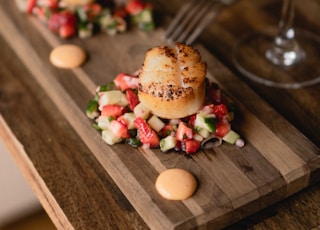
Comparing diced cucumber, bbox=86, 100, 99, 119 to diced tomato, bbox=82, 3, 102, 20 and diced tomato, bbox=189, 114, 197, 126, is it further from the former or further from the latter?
diced tomato, bbox=82, 3, 102, 20

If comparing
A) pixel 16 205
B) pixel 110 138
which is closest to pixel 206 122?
pixel 110 138

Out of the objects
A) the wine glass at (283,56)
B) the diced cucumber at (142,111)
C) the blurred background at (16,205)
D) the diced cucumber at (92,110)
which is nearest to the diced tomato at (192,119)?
the diced cucumber at (142,111)

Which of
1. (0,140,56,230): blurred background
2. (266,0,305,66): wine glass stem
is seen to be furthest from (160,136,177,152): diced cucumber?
(0,140,56,230): blurred background

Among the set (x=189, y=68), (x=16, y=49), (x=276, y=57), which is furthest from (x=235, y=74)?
(x=16, y=49)

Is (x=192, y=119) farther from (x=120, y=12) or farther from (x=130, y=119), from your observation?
(x=120, y=12)

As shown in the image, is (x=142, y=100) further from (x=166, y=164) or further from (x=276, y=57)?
(x=276, y=57)
